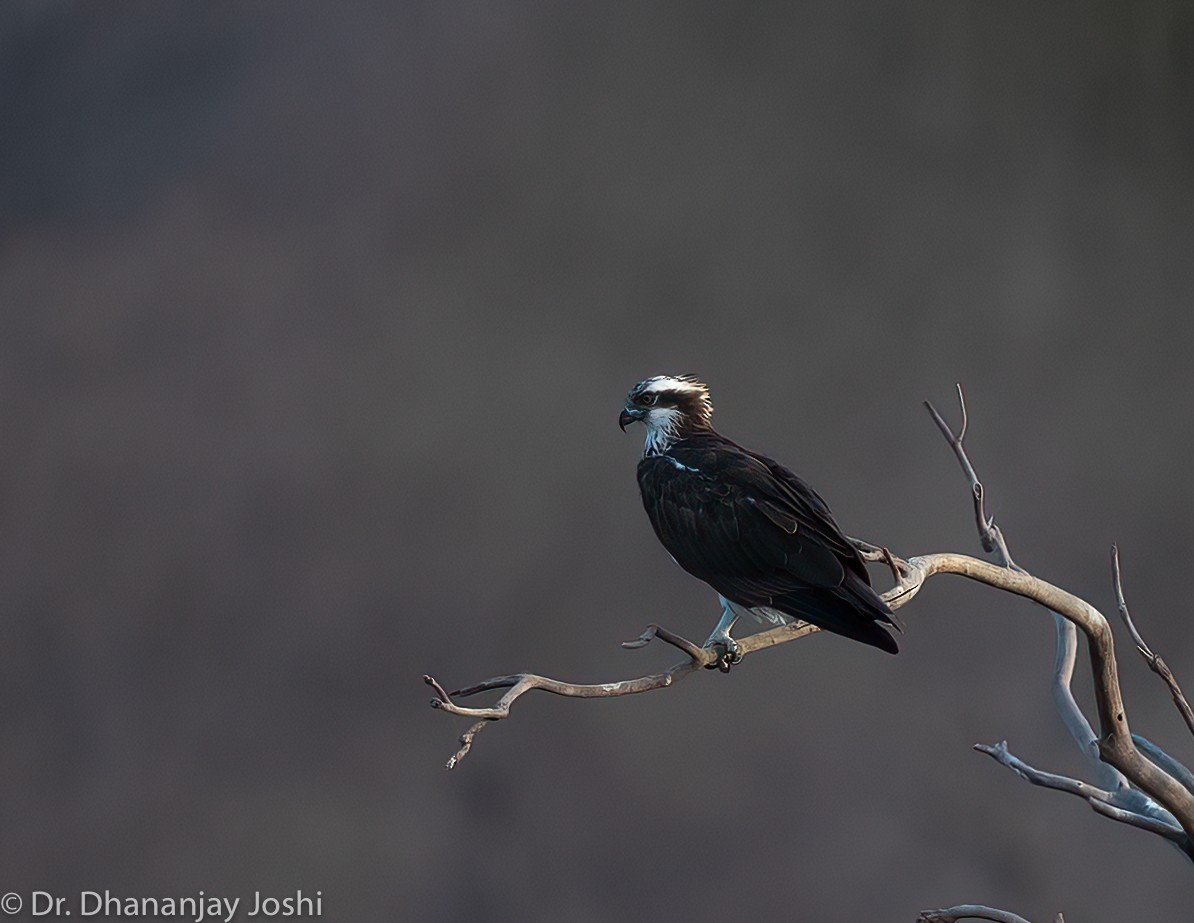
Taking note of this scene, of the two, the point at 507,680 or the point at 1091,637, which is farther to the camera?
the point at 1091,637

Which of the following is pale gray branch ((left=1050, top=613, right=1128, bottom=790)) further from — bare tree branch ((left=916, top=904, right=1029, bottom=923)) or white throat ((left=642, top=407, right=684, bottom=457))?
white throat ((left=642, top=407, right=684, bottom=457))

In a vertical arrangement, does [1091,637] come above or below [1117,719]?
above

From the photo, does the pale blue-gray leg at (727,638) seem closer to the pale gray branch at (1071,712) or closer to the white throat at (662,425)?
the white throat at (662,425)

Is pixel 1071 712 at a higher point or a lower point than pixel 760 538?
lower

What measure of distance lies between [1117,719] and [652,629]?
1122mm

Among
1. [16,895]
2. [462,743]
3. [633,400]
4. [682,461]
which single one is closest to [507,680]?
[462,743]

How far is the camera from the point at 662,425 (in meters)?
2.81

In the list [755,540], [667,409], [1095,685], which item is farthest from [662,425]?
[1095,685]

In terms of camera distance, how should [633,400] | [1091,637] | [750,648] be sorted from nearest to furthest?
1. [750,648]
2. [1091,637]
3. [633,400]

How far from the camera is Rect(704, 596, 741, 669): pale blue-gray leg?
2.38 m

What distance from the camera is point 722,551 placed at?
2428 mm

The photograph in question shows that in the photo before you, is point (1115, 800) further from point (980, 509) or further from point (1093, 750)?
point (980, 509)

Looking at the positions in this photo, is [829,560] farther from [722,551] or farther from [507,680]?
[507,680]

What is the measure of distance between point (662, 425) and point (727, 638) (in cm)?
58
